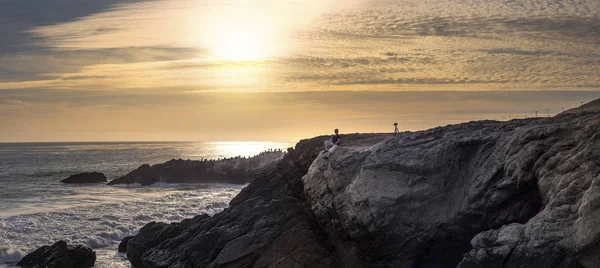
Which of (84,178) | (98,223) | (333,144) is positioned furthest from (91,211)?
(84,178)

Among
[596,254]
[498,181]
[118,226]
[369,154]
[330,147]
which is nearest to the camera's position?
[596,254]

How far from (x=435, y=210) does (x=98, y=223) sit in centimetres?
2578

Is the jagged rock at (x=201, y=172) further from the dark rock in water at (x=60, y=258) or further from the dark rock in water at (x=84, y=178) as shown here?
the dark rock in water at (x=60, y=258)

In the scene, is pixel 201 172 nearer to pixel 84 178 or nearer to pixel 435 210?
pixel 84 178

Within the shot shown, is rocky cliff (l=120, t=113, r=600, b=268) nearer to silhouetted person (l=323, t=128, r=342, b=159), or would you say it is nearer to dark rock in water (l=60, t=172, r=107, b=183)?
silhouetted person (l=323, t=128, r=342, b=159)

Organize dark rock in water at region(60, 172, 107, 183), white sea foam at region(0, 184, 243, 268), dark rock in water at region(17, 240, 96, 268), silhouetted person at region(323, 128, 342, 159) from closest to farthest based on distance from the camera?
silhouetted person at region(323, 128, 342, 159) → dark rock in water at region(17, 240, 96, 268) → white sea foam at region(0, 184, 243, 268) → dark rock in water at region(60, 172, 107, 183)

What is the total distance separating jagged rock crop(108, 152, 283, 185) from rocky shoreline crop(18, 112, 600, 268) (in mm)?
47427

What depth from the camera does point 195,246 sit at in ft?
80.9

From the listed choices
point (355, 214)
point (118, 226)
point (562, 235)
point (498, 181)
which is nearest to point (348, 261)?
point (355, 214)

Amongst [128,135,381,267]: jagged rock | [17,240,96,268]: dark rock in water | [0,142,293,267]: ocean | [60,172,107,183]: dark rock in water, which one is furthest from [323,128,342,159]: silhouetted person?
[60,172,107,183]: dark rock in water

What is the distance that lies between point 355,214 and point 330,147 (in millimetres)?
6419

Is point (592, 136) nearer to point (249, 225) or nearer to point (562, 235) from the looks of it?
point (562, 235)

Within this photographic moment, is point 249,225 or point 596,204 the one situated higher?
point 596,204

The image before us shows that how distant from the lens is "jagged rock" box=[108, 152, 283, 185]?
7519 cm
